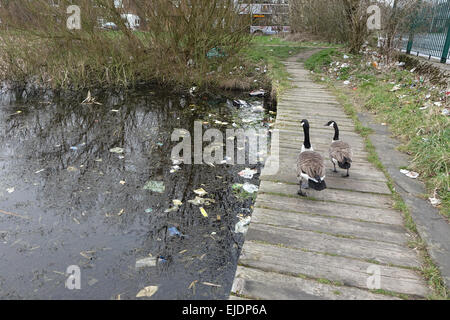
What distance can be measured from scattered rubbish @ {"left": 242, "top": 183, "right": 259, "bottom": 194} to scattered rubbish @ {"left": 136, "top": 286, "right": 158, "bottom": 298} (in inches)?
75.6

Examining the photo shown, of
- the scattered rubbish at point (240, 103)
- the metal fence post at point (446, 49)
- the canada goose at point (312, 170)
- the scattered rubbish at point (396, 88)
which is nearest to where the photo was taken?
the canada goose at point (312, 170)

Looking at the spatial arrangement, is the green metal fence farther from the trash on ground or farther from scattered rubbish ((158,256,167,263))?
scattered rubbish ((158,256,167,263))

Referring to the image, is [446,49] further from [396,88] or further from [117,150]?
[117,150]

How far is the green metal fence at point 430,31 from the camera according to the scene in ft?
25.4

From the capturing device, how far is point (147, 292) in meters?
2.57

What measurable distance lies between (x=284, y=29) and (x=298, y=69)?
38.8ft

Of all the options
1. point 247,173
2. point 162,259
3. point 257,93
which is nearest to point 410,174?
point 247,173

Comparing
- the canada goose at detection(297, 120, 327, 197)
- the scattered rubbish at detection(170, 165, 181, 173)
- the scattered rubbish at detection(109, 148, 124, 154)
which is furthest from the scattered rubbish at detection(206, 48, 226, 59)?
the canada goose at detection(297, 120, 327, 197)

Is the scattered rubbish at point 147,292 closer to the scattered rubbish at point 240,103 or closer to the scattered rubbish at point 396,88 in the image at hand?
the scattered rubbish at point 240,103

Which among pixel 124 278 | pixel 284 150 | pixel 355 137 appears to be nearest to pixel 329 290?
pixel 124 278

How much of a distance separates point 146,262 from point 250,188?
1796 millimetres

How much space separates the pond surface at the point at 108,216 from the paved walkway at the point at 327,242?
0.46 metres

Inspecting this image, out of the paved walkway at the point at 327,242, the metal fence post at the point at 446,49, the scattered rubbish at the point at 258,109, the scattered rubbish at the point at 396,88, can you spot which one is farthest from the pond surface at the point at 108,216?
the metal fence post at the point at 446,49
